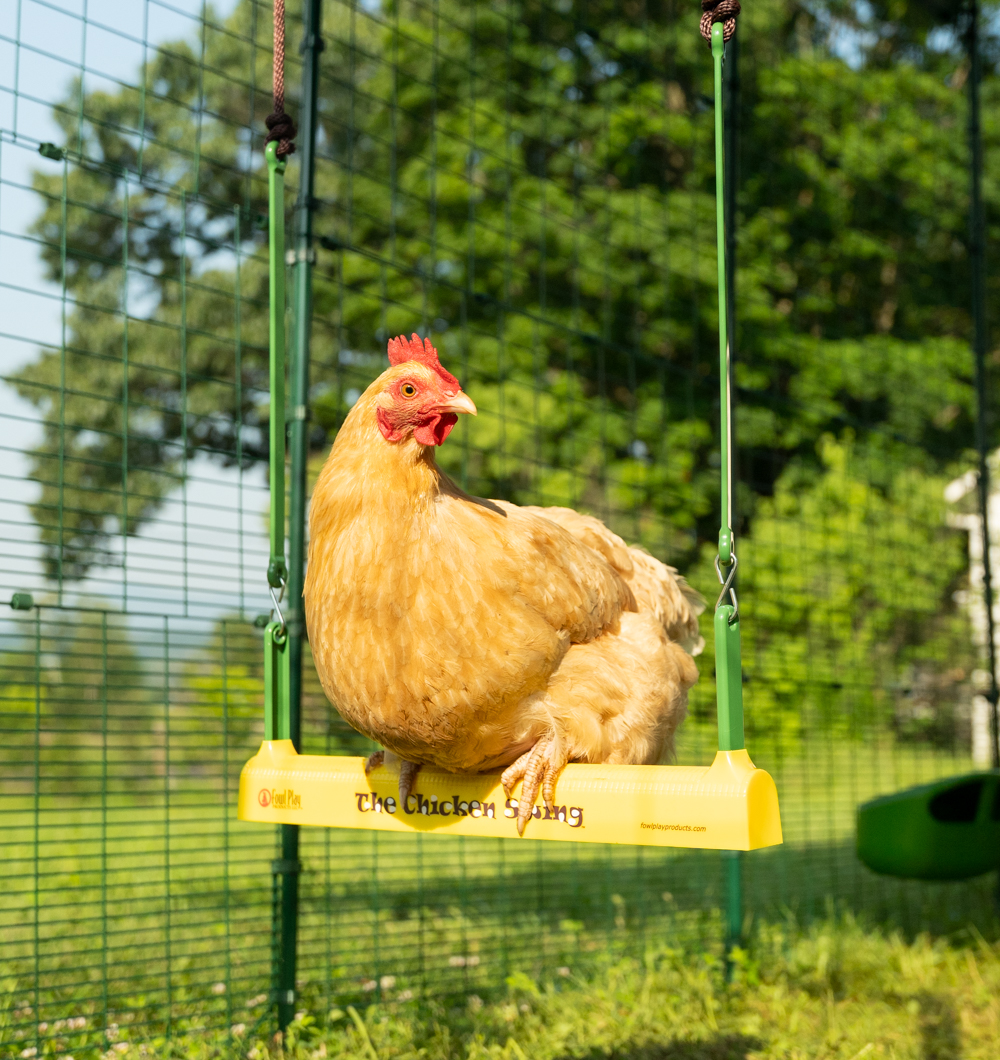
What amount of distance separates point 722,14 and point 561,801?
1684mm

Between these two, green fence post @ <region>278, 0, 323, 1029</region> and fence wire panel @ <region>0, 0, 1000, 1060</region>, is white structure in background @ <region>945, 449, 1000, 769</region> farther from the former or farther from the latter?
green fence post @ <region>278, 0, 323, 1029</region>

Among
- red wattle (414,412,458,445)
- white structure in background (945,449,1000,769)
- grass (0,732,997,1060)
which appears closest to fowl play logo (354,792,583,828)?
red wattle (414,412,458,445)

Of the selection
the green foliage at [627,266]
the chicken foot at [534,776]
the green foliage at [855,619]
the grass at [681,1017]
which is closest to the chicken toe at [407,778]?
the chicken foot at [534,776]

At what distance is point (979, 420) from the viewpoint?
5980 mm

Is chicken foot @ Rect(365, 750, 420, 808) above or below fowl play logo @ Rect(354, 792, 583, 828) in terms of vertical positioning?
above

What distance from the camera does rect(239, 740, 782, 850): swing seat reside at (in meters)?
1.78

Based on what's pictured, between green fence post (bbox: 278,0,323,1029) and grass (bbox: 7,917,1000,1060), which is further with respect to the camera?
green fence post (bbox: 278,0,323,1029)

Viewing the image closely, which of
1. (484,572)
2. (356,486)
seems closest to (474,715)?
(484,572)

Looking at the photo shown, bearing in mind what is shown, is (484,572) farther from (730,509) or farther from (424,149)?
(424,149)

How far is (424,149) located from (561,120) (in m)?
2.84

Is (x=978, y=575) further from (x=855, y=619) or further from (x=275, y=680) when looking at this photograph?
(x=275, y=680)

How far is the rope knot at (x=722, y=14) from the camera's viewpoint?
83.1 inches

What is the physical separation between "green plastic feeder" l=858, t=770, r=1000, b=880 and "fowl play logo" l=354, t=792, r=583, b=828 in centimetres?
317

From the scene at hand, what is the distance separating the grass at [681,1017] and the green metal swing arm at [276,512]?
1.37 m
